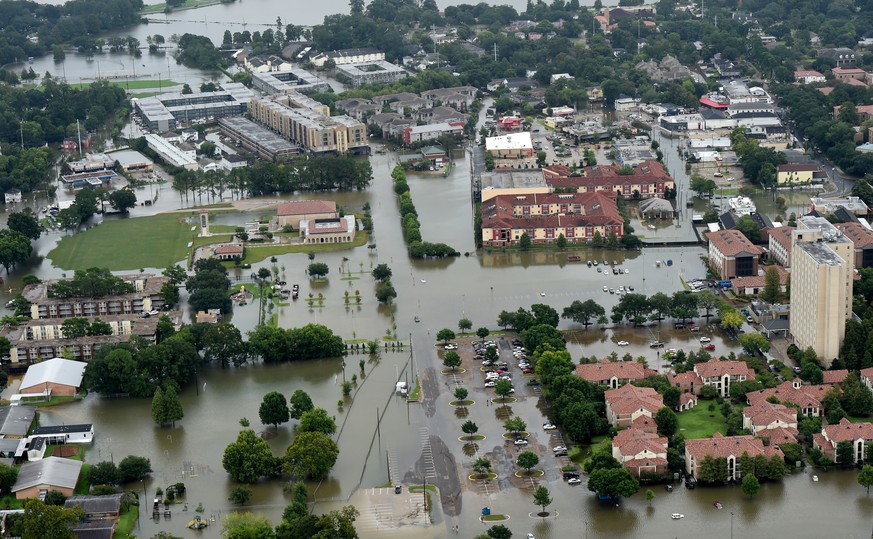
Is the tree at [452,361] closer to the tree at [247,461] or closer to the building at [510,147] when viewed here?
the tree at [247,461]

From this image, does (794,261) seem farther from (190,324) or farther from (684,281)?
(190,324)

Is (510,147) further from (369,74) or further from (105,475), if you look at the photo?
(105,475)

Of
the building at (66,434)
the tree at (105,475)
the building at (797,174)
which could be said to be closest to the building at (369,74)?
the building at (797,174)

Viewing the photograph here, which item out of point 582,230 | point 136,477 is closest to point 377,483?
point 136,477

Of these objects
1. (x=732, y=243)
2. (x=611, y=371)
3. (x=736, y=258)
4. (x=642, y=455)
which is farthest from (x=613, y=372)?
(x=732, y=243)

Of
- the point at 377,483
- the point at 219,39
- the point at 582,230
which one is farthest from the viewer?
the point at 219,39
